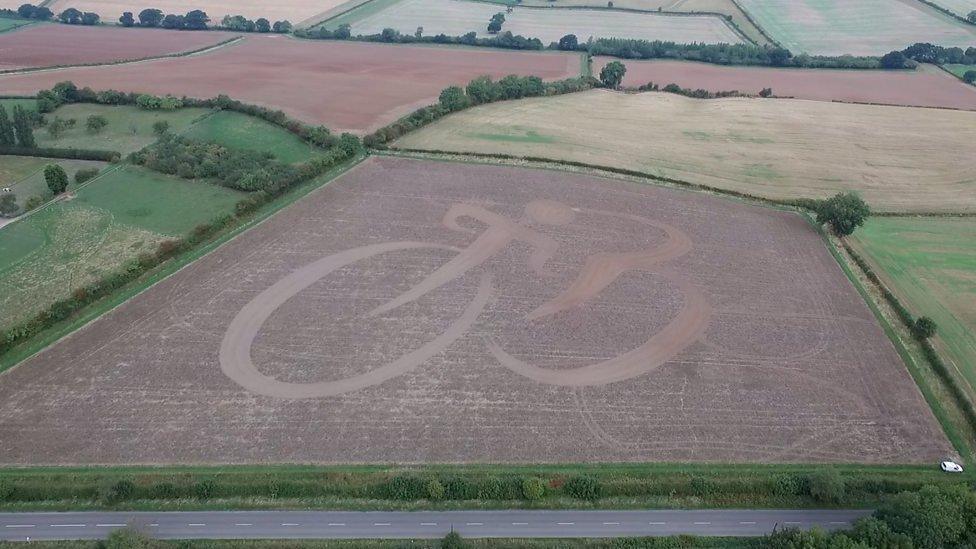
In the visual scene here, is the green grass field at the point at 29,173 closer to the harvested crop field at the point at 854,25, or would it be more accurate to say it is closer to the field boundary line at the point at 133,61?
the field boundary line at the point at 133,61

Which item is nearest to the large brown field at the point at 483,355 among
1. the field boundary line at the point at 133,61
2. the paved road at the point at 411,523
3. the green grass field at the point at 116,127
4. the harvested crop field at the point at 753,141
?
the paved road at the point at 411,523

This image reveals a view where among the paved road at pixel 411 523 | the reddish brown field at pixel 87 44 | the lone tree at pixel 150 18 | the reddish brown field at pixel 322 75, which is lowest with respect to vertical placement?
the paved road at pixel 411 523

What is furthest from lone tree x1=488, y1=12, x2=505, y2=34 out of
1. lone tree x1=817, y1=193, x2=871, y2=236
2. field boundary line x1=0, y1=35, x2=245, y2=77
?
lone tree x1=817, y1=193, x2=871, y2=236


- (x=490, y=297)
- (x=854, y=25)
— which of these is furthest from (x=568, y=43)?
(x=490, y=297)

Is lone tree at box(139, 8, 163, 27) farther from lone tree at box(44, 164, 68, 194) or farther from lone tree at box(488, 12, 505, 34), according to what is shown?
lone tree at box(44, 164, 68, 194)

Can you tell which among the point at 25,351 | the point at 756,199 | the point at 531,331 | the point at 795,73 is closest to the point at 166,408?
the point at 25,351

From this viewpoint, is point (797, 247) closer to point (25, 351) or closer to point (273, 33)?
point (25, 351)
